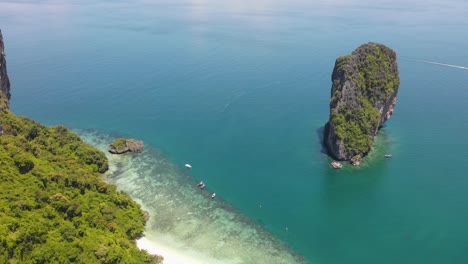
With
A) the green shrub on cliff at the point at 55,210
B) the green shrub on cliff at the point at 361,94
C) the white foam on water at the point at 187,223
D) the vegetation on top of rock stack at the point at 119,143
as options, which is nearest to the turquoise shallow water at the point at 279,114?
the white foam on water at the point at 187,223

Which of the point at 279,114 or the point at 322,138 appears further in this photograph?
the point at 279,114

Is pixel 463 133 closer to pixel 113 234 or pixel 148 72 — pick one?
pixel 113 234

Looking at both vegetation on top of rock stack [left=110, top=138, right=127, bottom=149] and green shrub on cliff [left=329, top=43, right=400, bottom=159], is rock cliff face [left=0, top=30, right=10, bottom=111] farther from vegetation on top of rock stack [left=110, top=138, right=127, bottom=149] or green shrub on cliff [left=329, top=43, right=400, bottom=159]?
green shrub on cliff [left=329, top=43, right=400, bottom=159]

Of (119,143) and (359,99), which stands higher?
(359,99)

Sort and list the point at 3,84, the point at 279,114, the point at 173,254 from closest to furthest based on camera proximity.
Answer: the point at 173,254, the point at 3,84, the point at 279,114

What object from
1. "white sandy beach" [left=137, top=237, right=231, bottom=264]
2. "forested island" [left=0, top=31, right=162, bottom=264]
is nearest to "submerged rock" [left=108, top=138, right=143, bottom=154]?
"forested island" [left=0, top=31, right=162, bottom=264]

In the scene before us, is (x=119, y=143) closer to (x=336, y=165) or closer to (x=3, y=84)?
(x=3, y=84)

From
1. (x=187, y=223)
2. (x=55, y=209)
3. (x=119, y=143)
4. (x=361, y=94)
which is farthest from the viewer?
(x=119, y=143)

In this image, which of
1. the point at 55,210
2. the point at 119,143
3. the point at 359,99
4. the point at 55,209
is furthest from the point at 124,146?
the point at 359,99
